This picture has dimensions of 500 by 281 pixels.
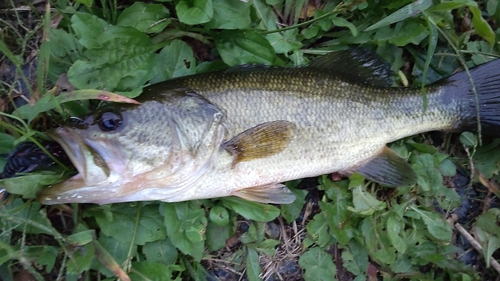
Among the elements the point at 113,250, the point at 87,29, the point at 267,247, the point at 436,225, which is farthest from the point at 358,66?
the point at 113,250

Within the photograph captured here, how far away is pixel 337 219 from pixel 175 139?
119 centimetres

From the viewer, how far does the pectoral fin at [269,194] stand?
8.20 feet

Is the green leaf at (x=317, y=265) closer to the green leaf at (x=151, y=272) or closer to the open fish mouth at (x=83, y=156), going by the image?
the green leaf at (x=151, y=272)

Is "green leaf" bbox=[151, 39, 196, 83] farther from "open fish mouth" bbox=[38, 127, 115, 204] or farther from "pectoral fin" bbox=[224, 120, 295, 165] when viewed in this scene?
"open fish mouth" bbox=[38, 127, 115, 204]

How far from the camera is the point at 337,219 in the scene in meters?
2.77

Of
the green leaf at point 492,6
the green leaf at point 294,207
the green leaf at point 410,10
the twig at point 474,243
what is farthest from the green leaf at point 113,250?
the green leaf at point 492,6

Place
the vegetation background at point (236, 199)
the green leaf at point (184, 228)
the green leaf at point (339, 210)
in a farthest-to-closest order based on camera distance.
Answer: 1. the green leaf at point (339, 210)
2. the green leaf at point (184, 228)
3. the vegetation background at point (236, 199)

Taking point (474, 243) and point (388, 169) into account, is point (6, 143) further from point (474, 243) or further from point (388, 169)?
point (474, 243)

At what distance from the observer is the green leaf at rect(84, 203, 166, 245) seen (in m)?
2.39

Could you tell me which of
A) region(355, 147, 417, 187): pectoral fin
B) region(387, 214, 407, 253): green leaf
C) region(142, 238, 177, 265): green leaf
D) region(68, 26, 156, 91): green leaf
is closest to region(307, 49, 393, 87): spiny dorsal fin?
region(355, 147, 417, 187): pectoral fin

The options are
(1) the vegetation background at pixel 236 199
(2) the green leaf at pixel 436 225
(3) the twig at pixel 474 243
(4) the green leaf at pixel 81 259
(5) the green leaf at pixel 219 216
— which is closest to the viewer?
(4) the green leaf at pixel 81 259

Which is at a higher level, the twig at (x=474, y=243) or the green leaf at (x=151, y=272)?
the green leaf at (x=151, y=272)

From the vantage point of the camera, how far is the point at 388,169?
9.18 feet

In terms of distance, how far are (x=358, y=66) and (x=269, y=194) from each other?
1002 millimetres
